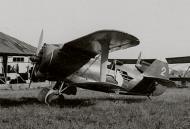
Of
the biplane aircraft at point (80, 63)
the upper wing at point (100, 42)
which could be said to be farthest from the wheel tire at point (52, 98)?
the upper wing at point (100, 42)

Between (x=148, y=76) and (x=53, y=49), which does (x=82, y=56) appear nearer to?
(x=53, y=49)

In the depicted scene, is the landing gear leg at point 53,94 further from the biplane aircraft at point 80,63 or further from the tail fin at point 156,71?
the tail fin at point 156,71

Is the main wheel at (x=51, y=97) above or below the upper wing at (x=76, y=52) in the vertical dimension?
below

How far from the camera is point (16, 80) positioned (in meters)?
26.0

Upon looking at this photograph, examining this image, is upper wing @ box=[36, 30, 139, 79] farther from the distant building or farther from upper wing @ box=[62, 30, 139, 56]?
the distant building

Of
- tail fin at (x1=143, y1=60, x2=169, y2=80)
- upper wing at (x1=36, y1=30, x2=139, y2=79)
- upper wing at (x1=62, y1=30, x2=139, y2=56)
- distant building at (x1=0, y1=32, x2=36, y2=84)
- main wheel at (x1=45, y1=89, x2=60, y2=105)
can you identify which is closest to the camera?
upper wing at (x1=62, y1=30, x2=139, y2=56)

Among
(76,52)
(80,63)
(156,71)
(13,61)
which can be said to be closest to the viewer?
(76,52)

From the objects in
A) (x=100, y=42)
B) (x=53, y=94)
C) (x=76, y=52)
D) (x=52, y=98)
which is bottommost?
(x=52, y=98)

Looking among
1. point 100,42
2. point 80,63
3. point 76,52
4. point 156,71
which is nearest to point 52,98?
point 80,63

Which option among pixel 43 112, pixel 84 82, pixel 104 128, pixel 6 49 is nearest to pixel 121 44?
pixel 84 82

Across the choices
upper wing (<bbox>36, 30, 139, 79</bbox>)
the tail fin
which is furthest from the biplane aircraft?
the tail fin

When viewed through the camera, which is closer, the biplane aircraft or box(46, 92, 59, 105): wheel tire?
the biplane aircraft

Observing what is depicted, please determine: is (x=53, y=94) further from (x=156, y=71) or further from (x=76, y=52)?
(x=156, y=71)

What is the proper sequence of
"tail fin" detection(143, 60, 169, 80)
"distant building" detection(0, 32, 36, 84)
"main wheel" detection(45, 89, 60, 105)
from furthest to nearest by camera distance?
"distant building" detection(0, 32, 36, 84), "tail fin" detection(143, 60, 169, 80), "main wheel" detection(45, 89, 60, 105)
